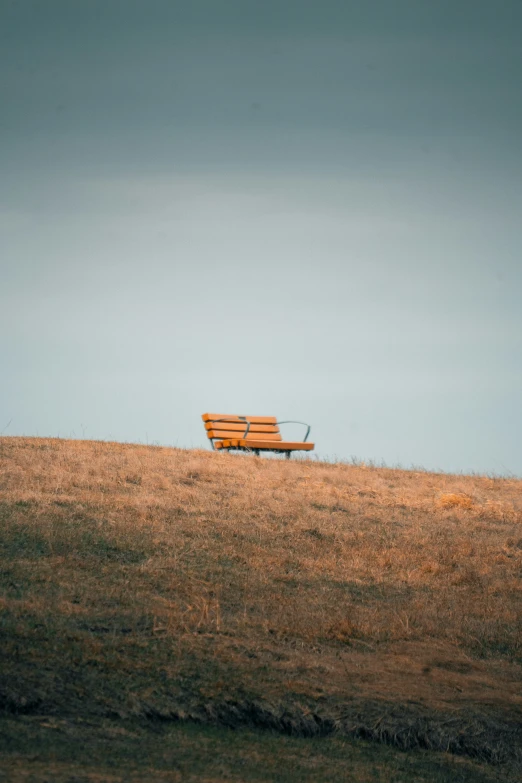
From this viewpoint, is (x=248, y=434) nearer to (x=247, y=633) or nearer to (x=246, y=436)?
(x=246, y=436)

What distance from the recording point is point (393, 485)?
14.4 meters

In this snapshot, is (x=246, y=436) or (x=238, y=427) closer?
(x=246, y=436)

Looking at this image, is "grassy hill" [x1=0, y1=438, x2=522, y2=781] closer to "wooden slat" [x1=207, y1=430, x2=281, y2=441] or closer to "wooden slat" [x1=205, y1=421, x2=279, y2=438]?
"wooden slat" [x1=207, y1=430, x2=281, y2=441]

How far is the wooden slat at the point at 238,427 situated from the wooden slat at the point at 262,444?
23.1 inches

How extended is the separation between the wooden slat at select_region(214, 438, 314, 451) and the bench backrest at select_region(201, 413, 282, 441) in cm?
46

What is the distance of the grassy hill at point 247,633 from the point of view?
14.9 feet

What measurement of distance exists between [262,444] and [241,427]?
1.20 meters

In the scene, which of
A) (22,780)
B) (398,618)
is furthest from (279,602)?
(22,780)

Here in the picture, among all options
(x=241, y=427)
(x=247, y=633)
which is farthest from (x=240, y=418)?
(x=247, y=633)

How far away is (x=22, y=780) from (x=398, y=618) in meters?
4.33

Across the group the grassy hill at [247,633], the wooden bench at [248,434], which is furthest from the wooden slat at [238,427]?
the grassy hill at [247,633]

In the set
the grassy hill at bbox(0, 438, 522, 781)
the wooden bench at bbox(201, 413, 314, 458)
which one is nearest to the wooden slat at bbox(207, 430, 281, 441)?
the wooden bench at bbox(201, 413, 314, 458)

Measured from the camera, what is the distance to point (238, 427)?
1731 cm

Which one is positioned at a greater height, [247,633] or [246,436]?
[246,436]
